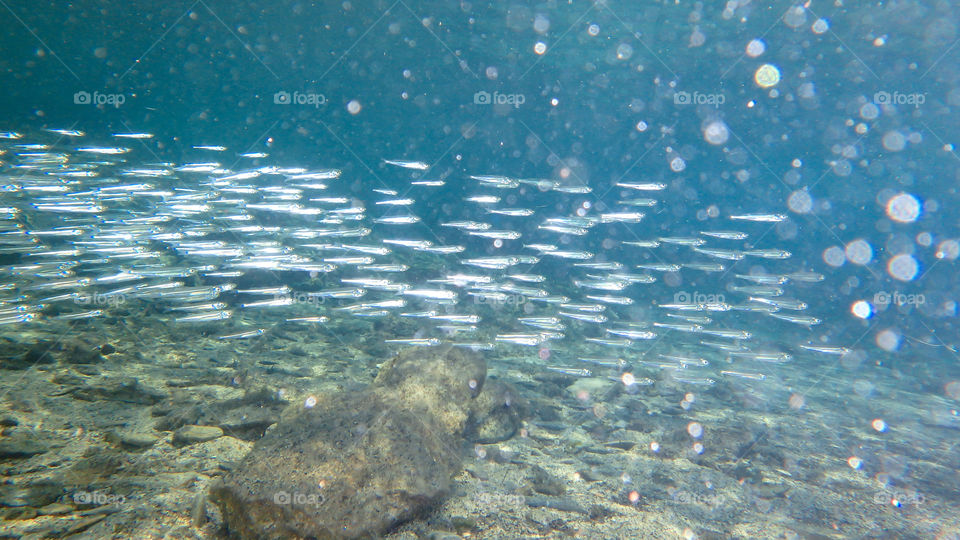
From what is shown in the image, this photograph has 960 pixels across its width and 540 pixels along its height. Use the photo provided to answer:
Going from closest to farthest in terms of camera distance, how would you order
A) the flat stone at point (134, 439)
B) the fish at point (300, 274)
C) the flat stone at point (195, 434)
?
the flat stone at point (134, 439) < the flat stone at point (195, 434) < the fish at point (300, 274)

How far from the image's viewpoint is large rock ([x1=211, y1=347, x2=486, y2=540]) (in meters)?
3.26

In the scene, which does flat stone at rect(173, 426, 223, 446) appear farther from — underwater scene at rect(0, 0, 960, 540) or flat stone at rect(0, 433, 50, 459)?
flat stone at rect(0, 433, 50, 459)

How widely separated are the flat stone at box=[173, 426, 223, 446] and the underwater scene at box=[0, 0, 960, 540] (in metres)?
0.03

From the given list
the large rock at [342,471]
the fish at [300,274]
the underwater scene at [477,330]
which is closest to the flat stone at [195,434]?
the underwater scene at [477,330]

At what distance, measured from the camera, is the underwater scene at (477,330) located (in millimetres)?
4086

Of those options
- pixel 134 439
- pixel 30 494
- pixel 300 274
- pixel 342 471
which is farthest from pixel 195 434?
pixel 300 274

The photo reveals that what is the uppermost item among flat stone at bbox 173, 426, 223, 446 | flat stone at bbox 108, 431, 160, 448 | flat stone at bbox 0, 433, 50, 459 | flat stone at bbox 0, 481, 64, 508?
flat stone at bbox 0, 433, 50, 459

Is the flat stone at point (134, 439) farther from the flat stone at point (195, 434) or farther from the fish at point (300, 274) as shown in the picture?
the fish at point (300, 274)

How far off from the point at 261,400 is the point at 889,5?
28.8 m

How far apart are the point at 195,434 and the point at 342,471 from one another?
92.4 inches

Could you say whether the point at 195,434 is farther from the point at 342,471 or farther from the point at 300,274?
the point at 300,274

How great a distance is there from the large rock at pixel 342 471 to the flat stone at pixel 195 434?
940mm

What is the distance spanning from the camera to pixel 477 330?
12016 mm

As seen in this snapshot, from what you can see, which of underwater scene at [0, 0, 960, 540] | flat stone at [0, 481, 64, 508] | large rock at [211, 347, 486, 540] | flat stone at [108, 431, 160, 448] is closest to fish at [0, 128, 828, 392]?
underwater scene at [0, 0, 960, 540]
